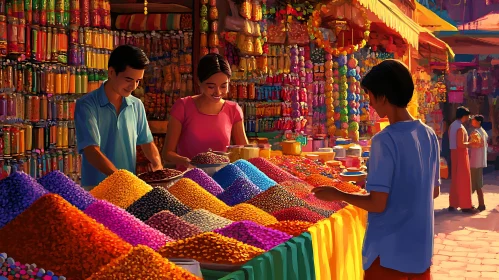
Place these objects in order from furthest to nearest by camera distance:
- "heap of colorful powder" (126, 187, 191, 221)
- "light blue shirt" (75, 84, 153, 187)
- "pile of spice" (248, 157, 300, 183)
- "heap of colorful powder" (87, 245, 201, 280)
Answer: "pile of spice" (248, 157, 300, 183), "light blue shirt" (75, 84, 153, 187), "heap of colorful powder" (126, 187, 191, 221), "heap of colorful powder" (87, 245, 201, 280)

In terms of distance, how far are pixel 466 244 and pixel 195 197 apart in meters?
5.70

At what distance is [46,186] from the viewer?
293 centimetres

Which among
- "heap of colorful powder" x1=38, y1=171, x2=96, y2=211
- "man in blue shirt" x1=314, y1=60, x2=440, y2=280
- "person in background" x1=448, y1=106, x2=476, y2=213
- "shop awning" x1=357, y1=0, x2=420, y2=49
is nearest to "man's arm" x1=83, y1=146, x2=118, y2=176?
"heap of colorful powder" x1=38, y1=171, x2=96, y2=211

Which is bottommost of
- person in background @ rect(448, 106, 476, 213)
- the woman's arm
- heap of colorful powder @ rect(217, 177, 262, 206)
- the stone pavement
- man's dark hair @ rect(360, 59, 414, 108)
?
the stone pavement

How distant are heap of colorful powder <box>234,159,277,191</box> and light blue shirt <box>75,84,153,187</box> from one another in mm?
640

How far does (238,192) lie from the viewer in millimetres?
3473

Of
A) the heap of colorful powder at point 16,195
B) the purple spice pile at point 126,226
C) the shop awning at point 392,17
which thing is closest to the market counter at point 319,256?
the purple spice pile at point 126,226

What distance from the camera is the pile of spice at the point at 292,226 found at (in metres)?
2.79

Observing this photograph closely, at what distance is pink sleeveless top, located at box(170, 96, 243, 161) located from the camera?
188 inches

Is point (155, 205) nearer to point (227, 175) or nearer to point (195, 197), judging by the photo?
point (195, 197)

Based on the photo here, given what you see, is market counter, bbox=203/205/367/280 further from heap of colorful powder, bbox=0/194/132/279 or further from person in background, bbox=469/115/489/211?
person in background, bbox=469/115/489/211

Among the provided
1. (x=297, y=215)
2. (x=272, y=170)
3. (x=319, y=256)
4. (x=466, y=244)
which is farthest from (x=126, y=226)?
(x=466, y=244)

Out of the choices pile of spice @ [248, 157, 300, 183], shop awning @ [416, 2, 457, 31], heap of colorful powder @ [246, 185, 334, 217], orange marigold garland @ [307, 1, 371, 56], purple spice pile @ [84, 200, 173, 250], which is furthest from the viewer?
shop awning @ [416, 2, 457, 31]

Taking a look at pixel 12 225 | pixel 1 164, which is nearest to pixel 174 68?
pixel 1 164
